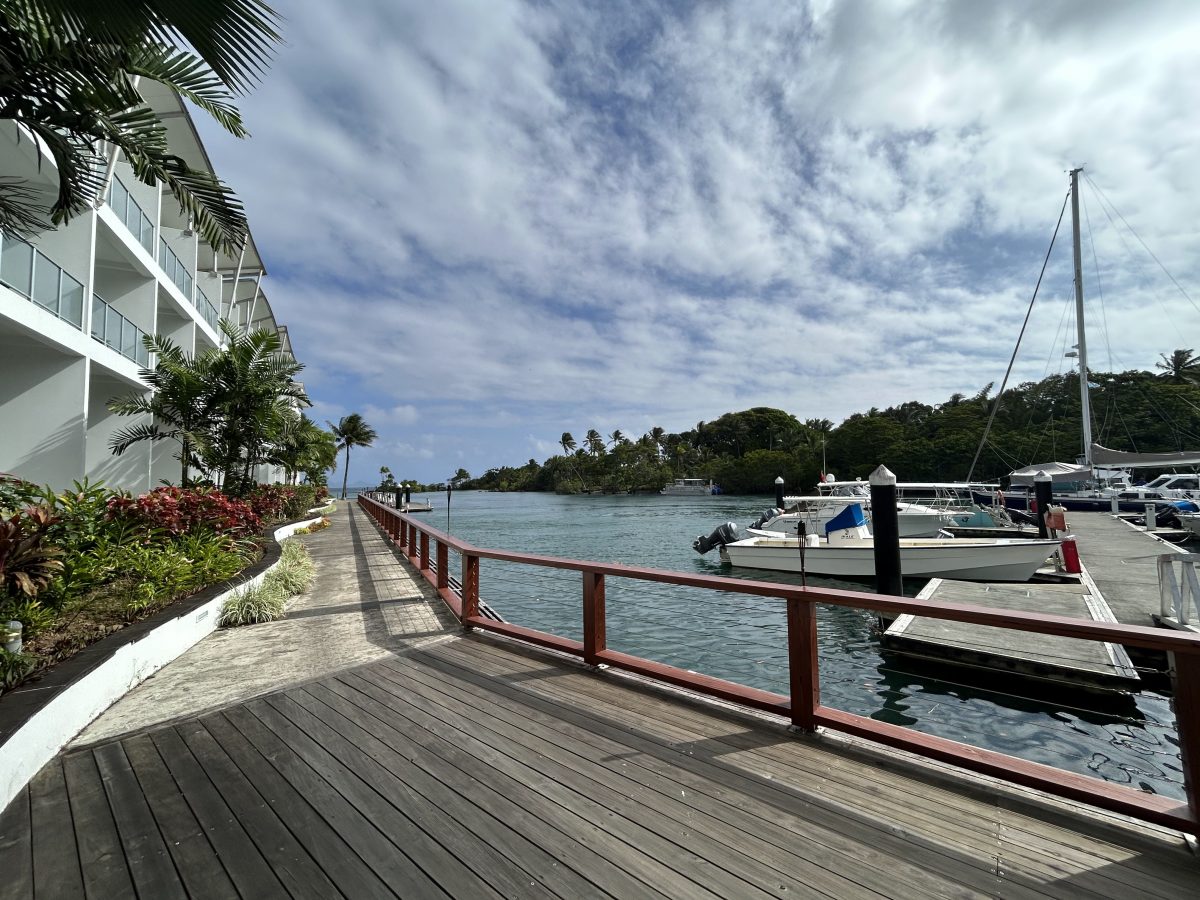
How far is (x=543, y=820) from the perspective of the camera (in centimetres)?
245

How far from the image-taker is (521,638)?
5.23 m

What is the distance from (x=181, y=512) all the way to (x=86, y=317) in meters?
6.44

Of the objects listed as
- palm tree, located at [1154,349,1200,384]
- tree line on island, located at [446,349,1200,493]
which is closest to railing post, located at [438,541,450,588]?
tree line on island, located at [446,349,1200,493]

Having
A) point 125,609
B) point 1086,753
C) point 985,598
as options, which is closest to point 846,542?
point 985,598

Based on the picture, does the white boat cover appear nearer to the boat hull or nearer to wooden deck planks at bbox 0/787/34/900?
the boat hull

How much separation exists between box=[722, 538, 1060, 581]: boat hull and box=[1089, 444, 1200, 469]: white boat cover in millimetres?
14050

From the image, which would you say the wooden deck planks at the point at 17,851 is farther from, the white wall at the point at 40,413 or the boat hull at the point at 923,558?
the boat hull at the point at 923,558

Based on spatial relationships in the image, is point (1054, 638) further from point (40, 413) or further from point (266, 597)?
point (40, 413)

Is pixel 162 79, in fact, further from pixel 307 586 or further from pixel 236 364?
pixel 236 364

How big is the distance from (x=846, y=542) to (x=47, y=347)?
18345 mm

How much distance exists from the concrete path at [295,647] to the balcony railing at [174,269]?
12.4 metres

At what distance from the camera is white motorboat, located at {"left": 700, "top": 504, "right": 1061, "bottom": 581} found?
489 inches

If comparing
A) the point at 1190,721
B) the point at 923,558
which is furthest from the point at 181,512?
the point at 923,558

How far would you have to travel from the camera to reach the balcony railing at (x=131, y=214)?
41.4ft
